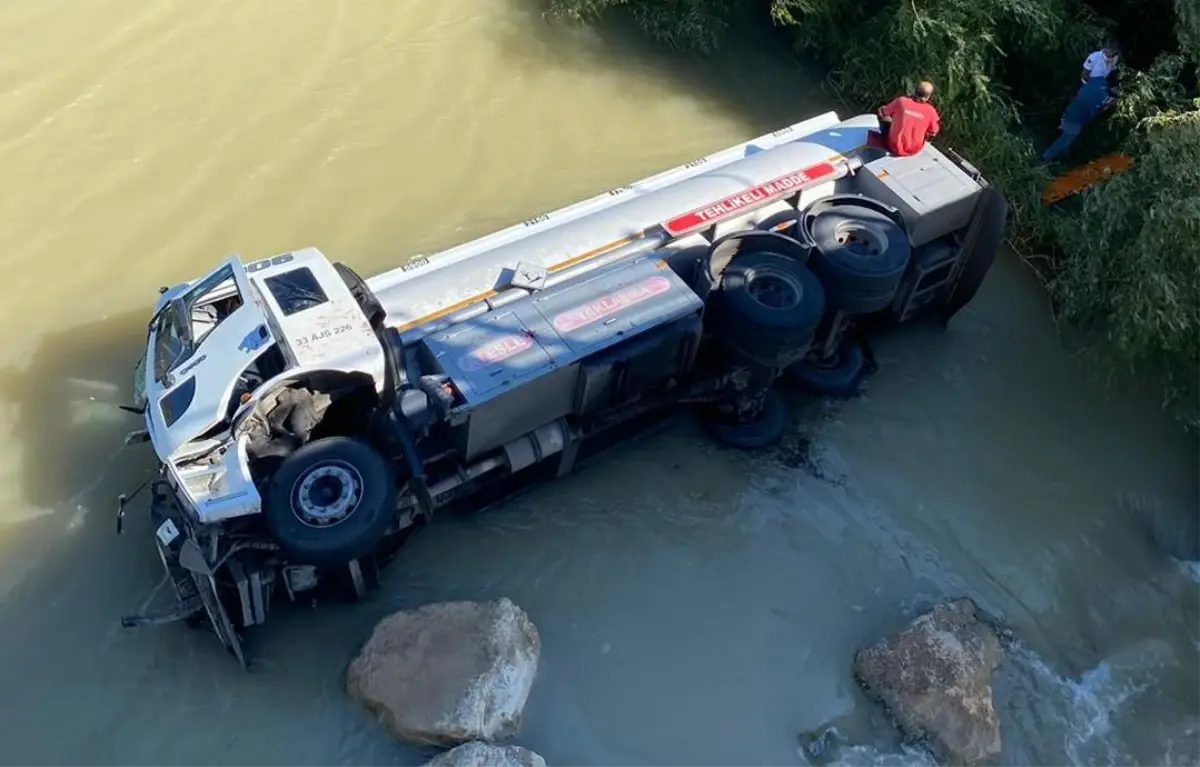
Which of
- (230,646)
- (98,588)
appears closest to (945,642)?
(230,646)

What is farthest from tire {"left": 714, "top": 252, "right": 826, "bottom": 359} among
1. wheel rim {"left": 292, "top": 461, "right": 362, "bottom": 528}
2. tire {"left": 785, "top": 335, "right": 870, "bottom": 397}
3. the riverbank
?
wheel rim {"left": 292, "top": 461, "right": 362, "bottom": 528}

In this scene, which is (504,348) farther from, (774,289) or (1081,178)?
(1081,178)

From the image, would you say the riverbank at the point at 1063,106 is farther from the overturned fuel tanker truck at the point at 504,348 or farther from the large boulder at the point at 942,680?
the large boulder at the point at 942,680

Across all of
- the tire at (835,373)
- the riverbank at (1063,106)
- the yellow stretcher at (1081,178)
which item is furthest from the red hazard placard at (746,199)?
the yellow stretcher at (1081,178)

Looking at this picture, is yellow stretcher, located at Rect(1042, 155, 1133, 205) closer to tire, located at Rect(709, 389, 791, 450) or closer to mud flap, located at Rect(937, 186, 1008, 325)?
mud flap, located at Rect(937, 186, 1008, 325)

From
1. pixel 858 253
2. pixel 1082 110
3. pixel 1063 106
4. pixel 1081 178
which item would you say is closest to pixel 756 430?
pixel 858 253

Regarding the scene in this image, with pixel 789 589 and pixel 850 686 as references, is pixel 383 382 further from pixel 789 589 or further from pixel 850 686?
pixel 850 686
